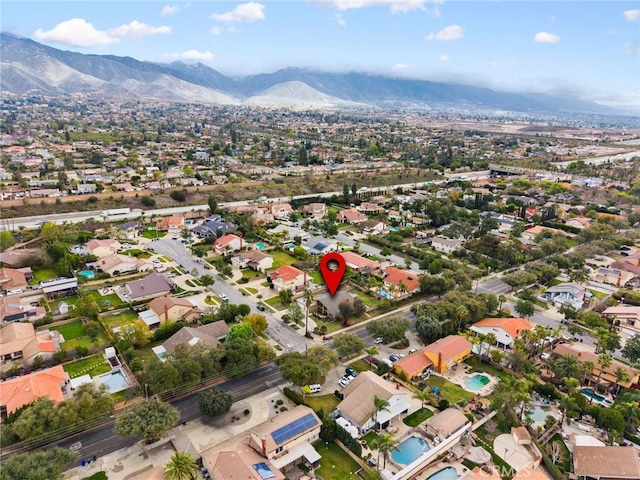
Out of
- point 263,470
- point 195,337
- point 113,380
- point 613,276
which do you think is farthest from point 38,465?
point 613,276

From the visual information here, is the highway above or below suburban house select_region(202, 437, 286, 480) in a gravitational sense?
above

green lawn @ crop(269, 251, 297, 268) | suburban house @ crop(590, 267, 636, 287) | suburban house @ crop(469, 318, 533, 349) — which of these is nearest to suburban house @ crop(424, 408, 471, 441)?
suburban house @ crop(469, 318, 533, 349)

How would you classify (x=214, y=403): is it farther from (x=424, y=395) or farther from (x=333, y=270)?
(x=333, y=270)

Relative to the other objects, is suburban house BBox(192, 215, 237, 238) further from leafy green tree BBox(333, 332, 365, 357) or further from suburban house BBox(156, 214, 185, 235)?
leafy green tree BBox(333, 332, 365, 357)

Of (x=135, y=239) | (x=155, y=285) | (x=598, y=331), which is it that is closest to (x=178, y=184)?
(x=135, y=239)

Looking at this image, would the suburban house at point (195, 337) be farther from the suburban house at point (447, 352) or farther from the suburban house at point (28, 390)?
the suburban house at point (447, 352)

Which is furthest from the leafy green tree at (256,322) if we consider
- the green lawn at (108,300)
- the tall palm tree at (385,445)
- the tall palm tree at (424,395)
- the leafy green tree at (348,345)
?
the green lawn at (108,300)

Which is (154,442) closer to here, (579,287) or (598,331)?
(598,331)
